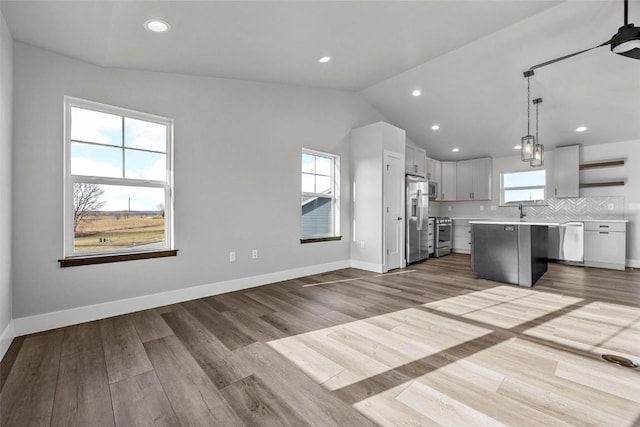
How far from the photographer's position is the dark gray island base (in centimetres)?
391

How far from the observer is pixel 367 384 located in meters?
1.71

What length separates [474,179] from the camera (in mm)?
6938

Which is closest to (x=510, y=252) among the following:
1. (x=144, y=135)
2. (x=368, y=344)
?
A: (x=368, y=344)

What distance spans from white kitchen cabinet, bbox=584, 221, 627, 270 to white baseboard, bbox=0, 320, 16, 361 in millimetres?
8070

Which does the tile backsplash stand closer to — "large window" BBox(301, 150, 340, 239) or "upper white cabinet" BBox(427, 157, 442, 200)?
"upper white cabinet" BBox(427, 157, 442, 200)

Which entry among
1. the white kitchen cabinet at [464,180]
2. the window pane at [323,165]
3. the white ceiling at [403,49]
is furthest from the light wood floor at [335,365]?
the white kitchen cabinet at [464,180]

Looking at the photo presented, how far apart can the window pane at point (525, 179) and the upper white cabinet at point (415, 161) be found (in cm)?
208

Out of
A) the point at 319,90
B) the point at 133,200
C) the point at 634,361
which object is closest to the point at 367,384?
the point at 634,361

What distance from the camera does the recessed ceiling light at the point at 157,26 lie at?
223cm

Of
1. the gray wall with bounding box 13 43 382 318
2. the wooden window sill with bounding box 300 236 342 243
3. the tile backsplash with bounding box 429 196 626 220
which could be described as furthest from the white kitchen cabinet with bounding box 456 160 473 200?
the wooden window sill with bounding box 300 236 342 243

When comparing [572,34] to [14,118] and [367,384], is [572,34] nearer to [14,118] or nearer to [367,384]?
[367,384]

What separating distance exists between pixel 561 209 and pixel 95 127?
26.3 feet

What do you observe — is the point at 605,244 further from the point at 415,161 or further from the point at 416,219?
the point at 415,161

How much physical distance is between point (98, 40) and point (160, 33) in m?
0.49
